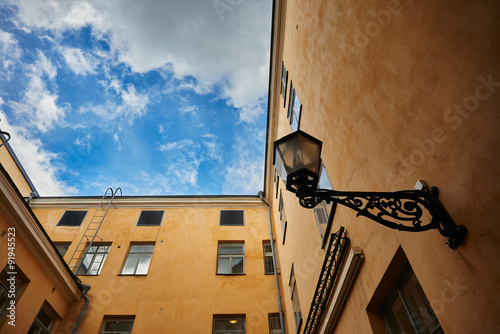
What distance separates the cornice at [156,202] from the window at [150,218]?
45 cm

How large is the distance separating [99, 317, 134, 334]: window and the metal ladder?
9.22 feet

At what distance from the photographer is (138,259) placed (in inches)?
493

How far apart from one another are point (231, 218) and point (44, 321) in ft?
27.3

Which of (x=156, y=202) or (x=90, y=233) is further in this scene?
(x=156, y=202)

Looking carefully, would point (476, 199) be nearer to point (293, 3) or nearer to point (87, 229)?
point (293, 3)

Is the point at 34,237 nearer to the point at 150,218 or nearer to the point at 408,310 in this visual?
the point at 150,218

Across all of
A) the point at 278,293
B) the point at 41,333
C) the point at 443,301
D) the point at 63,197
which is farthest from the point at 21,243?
the point at 443,301

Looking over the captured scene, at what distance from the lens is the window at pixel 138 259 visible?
1202cm

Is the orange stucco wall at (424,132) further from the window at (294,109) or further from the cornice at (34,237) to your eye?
the cornice at (34,237)

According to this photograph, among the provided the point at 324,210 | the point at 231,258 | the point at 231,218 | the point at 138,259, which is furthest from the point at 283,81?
the point at 138,259

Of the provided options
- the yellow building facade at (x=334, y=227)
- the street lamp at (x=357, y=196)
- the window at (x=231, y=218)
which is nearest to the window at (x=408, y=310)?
the yellow building facade at (x=334, y=227)

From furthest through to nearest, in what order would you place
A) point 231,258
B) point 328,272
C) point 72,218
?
1. point 72,218
2. point 231,258
3. point 328,272

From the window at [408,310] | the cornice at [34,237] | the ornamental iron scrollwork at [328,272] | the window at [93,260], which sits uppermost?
the window at [93,260]

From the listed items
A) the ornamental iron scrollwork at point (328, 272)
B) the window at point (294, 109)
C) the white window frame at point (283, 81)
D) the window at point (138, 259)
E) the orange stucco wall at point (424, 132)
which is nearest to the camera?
the orange stucco wall at point (424, 132)
